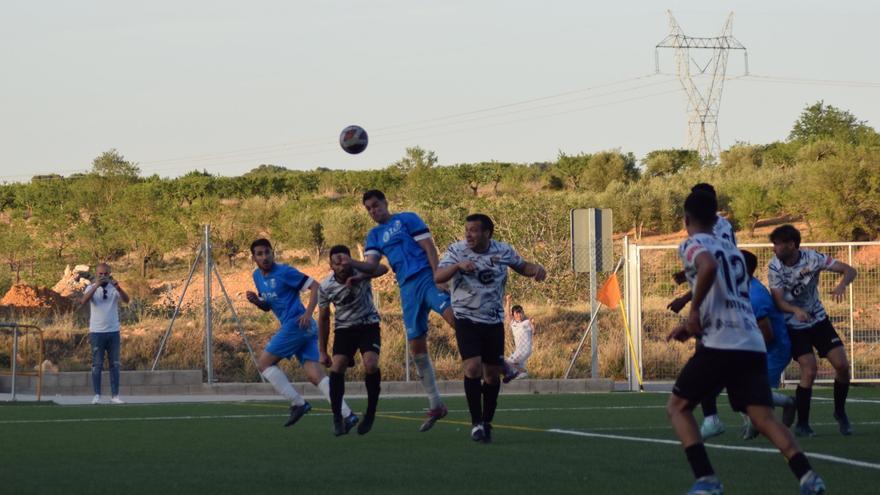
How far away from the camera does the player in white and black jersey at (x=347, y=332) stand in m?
12.6

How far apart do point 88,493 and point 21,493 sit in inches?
15.5

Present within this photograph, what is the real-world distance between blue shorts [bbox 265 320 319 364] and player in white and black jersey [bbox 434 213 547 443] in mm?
2216

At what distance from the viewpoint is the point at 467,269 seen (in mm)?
11398

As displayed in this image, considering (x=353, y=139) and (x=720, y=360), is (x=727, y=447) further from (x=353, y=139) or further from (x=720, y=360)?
(x=353, y=139)

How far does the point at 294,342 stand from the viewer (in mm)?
13680

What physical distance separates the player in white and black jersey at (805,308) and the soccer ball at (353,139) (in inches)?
237

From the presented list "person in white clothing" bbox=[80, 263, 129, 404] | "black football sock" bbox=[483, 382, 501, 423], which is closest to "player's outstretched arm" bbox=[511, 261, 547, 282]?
"black football sock" bbox=[483, 382, 501, 423]

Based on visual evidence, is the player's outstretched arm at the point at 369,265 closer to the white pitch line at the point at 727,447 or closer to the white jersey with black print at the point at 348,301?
the white jersey with black print at the point at 348,301

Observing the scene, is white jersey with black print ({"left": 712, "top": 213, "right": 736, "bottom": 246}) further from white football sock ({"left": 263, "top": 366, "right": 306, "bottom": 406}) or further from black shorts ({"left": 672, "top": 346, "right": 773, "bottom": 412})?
white football sock ({"left": 263, "top": 366, "right": 306, "bottom": 406})

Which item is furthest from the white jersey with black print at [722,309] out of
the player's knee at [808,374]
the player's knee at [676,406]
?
the player's knee at [808,374]

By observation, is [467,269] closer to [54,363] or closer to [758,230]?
[54,363]

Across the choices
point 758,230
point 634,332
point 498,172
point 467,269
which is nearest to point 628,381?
point 634,332

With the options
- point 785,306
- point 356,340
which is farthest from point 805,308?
point 356,340

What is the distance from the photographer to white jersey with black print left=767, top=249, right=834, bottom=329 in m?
12.2
